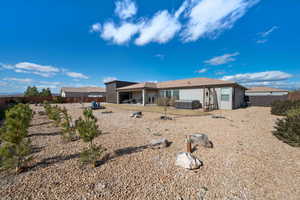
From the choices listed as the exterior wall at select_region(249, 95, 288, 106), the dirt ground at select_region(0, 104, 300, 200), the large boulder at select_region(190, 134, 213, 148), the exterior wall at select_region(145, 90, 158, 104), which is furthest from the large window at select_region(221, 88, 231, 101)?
the large boulder at select_region(190, 134, 213, 148)

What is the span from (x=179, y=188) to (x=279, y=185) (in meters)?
2.15

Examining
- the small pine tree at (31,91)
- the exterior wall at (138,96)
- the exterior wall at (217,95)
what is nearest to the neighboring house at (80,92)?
the small pine tree at (31,91)

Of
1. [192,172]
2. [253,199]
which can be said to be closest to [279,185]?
[253,199]

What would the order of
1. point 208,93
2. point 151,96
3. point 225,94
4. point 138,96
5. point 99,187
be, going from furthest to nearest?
A: point 138,96 → point 151,96 → point 208,93 → point 225,94 → point 99,187

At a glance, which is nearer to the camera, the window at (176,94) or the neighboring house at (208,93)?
the neighboring house at (208,93)

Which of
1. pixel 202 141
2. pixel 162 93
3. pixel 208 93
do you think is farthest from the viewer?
pixel 162 93

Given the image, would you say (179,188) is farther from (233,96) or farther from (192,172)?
(233,96)

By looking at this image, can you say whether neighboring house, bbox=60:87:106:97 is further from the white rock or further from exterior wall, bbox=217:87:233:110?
the white rock

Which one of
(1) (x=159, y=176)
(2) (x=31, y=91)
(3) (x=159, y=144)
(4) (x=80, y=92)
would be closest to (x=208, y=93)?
(3) (x=159, y=144)

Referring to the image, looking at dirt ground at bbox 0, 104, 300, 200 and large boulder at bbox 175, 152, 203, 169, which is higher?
large boulder at bbox 175, 152, 203, 169

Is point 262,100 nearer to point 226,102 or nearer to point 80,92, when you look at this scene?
point 226,102

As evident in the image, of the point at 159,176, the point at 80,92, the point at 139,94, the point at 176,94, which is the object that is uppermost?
the point at 80,92

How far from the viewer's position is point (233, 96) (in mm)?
13781

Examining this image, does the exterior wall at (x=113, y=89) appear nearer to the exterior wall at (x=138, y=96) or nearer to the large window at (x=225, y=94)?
the exterior wall at (x=138, y=96)
